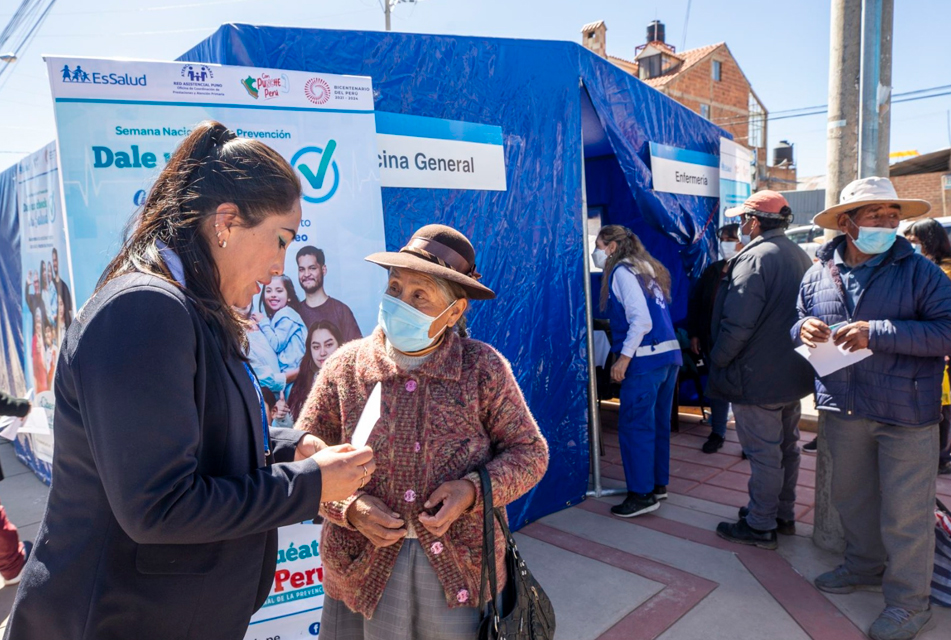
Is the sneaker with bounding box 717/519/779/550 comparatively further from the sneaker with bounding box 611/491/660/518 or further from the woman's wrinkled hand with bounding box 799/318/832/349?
the woman's wrinkled hand with bounding box 799/318/832/349

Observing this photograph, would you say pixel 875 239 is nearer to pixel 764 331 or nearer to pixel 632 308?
pixel 764 331

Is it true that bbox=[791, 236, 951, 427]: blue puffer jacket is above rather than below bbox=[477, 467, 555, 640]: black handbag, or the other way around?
above

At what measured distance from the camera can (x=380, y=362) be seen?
6.02 ft

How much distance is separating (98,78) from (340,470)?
1851 millimetres

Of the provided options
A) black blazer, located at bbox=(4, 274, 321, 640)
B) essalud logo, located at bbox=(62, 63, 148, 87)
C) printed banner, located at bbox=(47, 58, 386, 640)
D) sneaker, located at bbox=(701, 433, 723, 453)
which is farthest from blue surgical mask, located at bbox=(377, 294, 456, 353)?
sneaker, located at bbox=(701, 433, 723, 453)

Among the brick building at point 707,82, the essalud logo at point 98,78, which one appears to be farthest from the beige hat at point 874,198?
the brick building at point 707,82

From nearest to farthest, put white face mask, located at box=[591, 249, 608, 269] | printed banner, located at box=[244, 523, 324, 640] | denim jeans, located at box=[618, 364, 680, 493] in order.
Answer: printed banner, located at box=[244, 523, 324, 640]
denim jeans, located at box=[618, 364, 680, 493]
white face mask, located at box=[591, 249, 608, 269]

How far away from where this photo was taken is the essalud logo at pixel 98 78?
2203mm

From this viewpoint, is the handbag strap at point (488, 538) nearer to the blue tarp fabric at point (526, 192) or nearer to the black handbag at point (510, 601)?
the black handbag at point (510, 601)

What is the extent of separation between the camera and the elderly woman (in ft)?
5.58

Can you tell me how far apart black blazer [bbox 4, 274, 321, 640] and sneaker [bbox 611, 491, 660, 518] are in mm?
3217

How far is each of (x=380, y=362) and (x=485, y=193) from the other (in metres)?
2.09

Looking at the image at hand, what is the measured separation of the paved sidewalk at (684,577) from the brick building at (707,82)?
25376 mm

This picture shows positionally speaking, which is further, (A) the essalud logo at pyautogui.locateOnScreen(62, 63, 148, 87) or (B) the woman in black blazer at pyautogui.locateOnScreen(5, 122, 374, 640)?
(A) the essalud logo at pyautogui.locateOnScreen(62, 63, 148, 87)
